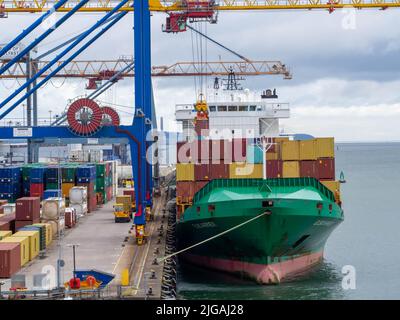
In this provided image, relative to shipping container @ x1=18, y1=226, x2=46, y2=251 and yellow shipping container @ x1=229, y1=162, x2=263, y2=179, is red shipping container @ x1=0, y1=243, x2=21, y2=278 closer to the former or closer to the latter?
shipping container @ x1=18, y1=226, x2=46, y2=251

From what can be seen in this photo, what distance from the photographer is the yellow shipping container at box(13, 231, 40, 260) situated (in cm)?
2598

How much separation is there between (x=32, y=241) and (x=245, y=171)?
34.7ft

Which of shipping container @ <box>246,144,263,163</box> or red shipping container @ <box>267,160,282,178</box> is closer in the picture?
red shipping container @ <box>267,160,282,178</box>

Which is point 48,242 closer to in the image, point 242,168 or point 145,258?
point 145,258

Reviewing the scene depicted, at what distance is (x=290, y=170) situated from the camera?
2984cm

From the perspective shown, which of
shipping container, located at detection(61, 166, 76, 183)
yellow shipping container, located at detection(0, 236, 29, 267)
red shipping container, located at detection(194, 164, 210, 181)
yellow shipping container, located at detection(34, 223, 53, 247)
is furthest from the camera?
shipping container, located at detection(61, 166, 76, 183)

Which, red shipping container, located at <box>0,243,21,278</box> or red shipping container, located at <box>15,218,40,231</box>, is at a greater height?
red shipping container, located at <box>15,218,40,231</box>

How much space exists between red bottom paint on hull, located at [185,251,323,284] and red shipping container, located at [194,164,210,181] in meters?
3.87

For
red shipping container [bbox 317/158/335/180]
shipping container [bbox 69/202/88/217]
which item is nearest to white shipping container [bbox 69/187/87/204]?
shipping container [bbox 69/202/88/217]

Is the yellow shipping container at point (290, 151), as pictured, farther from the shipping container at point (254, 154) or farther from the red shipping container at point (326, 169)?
the red shipping container at point (326, 169)

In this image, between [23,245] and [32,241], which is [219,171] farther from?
[23,245]

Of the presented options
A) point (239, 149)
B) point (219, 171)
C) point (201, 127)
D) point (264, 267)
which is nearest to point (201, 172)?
point (219, 171)

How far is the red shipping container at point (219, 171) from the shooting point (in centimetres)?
2950

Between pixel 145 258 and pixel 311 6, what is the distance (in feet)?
93.9
